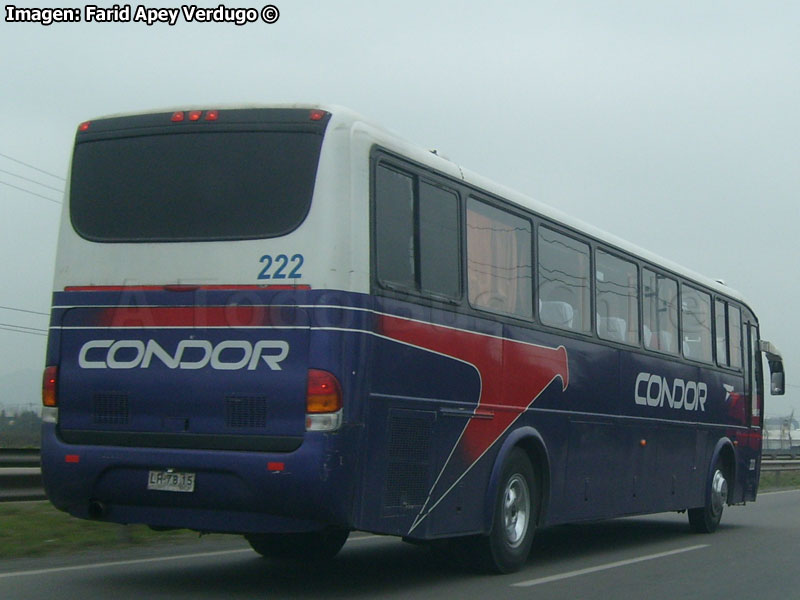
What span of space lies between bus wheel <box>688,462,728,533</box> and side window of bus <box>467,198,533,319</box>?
6512 mm

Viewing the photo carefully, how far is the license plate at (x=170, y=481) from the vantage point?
27.9ft

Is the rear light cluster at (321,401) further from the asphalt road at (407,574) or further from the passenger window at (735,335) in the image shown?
the passenger window at (735,335)

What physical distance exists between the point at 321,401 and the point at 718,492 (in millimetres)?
10247

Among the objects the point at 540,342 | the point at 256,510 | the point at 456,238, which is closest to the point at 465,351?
the point at 456,238

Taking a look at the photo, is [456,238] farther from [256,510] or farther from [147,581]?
[147,581]

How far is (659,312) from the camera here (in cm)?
1504

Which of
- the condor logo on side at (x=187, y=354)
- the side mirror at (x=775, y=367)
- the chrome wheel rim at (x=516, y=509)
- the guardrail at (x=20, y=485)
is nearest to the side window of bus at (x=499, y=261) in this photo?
the chrome wheel rim at (x=516, y=509)

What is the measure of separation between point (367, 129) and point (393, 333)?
4.93 feet

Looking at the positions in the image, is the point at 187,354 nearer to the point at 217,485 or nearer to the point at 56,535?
the point at 217,485

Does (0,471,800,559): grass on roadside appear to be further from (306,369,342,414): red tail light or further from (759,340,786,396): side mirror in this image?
(759,340,786,396): side mirror

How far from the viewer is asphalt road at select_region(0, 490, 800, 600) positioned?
9195 mm

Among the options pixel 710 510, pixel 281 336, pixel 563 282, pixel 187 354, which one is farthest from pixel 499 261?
pixel 710 510

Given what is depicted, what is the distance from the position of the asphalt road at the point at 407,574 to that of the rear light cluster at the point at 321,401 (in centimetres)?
153

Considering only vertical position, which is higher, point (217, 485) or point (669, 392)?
point (669, 392)
